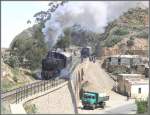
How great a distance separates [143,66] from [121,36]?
68 centimetres

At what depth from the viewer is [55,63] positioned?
11672 millimetres

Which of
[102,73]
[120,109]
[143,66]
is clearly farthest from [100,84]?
[120,109]

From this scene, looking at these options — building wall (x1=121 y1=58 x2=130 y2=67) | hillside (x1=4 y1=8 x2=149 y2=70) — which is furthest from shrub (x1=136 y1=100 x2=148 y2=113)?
hillside (x1=4 y1=8 x2=149 y2=70)

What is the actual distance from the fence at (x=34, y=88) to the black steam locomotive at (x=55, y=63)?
0.13m

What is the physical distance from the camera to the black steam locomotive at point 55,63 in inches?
358

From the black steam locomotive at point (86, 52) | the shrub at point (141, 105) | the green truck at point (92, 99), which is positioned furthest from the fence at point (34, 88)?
the shrub at point (141, 105)

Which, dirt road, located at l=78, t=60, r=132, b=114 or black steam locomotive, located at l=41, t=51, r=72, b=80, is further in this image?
black steam locomotive, located at l=41, t=51, r=72, b=80

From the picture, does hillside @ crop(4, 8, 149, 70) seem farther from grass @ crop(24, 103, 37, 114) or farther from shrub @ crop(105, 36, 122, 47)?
grass @ crop(24, 103, 37, 114)

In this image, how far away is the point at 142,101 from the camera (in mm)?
9859

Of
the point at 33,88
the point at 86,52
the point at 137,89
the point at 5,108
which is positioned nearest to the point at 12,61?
the point at 33,88

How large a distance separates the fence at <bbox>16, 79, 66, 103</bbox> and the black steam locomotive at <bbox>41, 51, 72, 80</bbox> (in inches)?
5.0

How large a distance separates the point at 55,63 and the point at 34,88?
85.9 inches

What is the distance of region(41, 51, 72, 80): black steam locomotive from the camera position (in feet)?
29.8

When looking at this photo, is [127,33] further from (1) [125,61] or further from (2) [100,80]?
(2) [100,80]
